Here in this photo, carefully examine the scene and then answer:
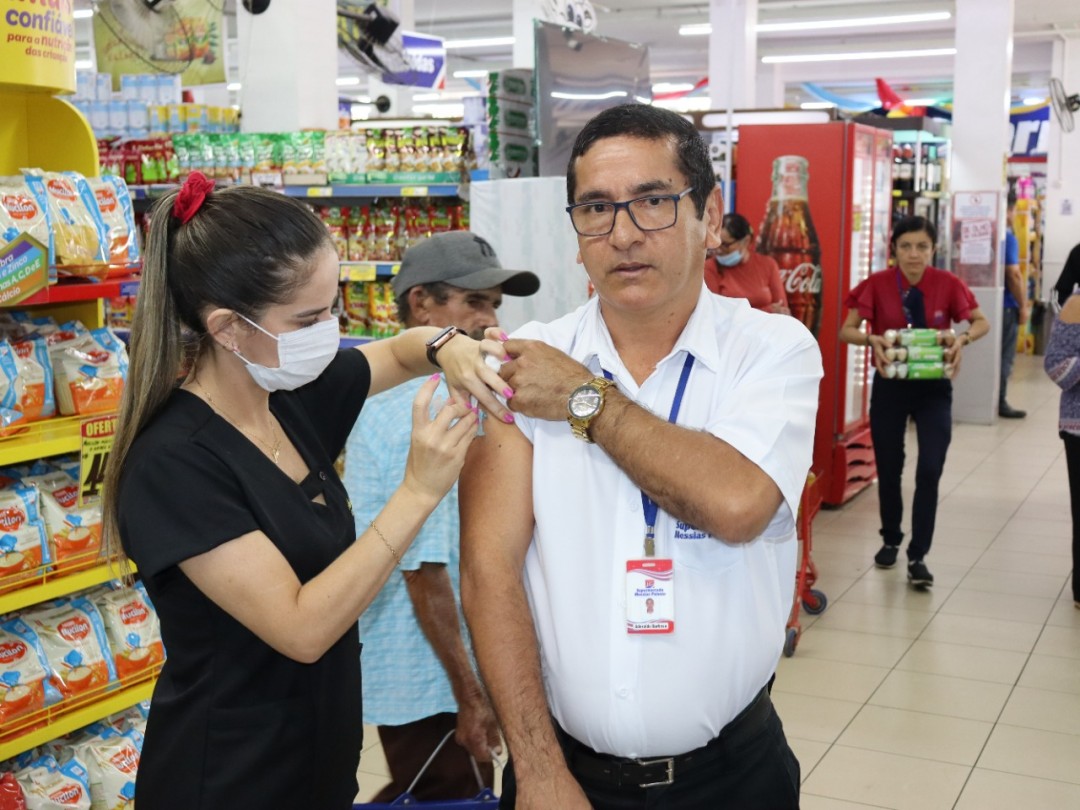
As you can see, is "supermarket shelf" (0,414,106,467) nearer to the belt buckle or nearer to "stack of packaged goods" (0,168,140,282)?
"stack of packaged goods" (0,168,140,282)

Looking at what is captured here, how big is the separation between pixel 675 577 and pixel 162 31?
285 inches

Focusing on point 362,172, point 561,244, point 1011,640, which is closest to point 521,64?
point 362,172

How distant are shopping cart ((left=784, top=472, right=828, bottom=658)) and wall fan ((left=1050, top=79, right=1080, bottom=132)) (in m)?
12.9

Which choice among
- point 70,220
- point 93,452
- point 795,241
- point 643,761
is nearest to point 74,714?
point 93,452

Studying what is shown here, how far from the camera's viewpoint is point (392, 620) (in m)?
2.50

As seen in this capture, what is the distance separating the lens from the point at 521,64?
35.4 feet

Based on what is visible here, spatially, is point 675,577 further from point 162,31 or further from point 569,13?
point 569,13

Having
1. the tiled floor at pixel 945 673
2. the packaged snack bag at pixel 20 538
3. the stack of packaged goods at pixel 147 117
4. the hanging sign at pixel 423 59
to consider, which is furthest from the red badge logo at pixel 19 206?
the hanging sign at pixel 423 59

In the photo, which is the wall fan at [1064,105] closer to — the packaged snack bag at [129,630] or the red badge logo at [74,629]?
the packaged snack bag at [129,630]

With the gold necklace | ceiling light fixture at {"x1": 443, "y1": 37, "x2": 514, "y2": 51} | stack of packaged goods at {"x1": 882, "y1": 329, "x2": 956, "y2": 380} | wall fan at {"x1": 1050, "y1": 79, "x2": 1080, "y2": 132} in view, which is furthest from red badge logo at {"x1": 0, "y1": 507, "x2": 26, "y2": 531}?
wall fan at {"x1": 1050, "y1": 79, "x2": 1080, "y2": 132}

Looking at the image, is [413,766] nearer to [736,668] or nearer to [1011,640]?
[736,668]

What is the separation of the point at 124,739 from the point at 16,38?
71.1 inches

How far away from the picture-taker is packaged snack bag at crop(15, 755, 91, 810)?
2.87m

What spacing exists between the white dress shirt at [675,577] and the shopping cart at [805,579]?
3.00m
